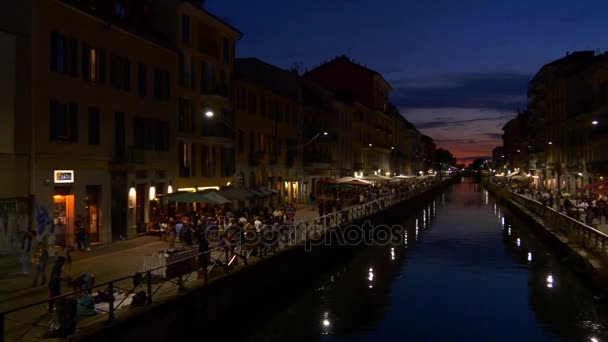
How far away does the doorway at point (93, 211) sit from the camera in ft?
90.7

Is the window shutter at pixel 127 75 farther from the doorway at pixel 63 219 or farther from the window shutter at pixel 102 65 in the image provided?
the doorway at pixel 63 219

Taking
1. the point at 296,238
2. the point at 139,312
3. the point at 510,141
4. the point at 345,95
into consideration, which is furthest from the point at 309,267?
the point at 510,141

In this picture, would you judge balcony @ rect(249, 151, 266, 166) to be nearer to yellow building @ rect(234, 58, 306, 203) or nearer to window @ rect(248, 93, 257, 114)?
yellow building @ rect(234, 58, 306, 203)

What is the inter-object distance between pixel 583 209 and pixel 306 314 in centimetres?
2556

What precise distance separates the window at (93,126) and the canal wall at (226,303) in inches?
353

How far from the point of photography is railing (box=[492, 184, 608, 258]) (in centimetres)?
2528

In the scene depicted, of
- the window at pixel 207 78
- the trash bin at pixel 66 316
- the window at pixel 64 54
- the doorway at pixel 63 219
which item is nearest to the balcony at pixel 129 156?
the doorway at pixel 63 219

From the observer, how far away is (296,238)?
1155 inches

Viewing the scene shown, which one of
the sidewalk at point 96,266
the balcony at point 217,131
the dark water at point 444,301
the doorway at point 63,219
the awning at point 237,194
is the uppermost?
the balcony at point 217,131

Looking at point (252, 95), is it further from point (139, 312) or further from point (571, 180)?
point (571, 180)

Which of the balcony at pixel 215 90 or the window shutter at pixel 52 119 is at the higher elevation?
the balcony at pixel 215 90

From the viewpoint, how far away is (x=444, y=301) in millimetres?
25547

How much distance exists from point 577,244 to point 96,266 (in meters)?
21.4

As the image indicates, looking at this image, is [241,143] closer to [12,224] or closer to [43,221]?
[43,221]
